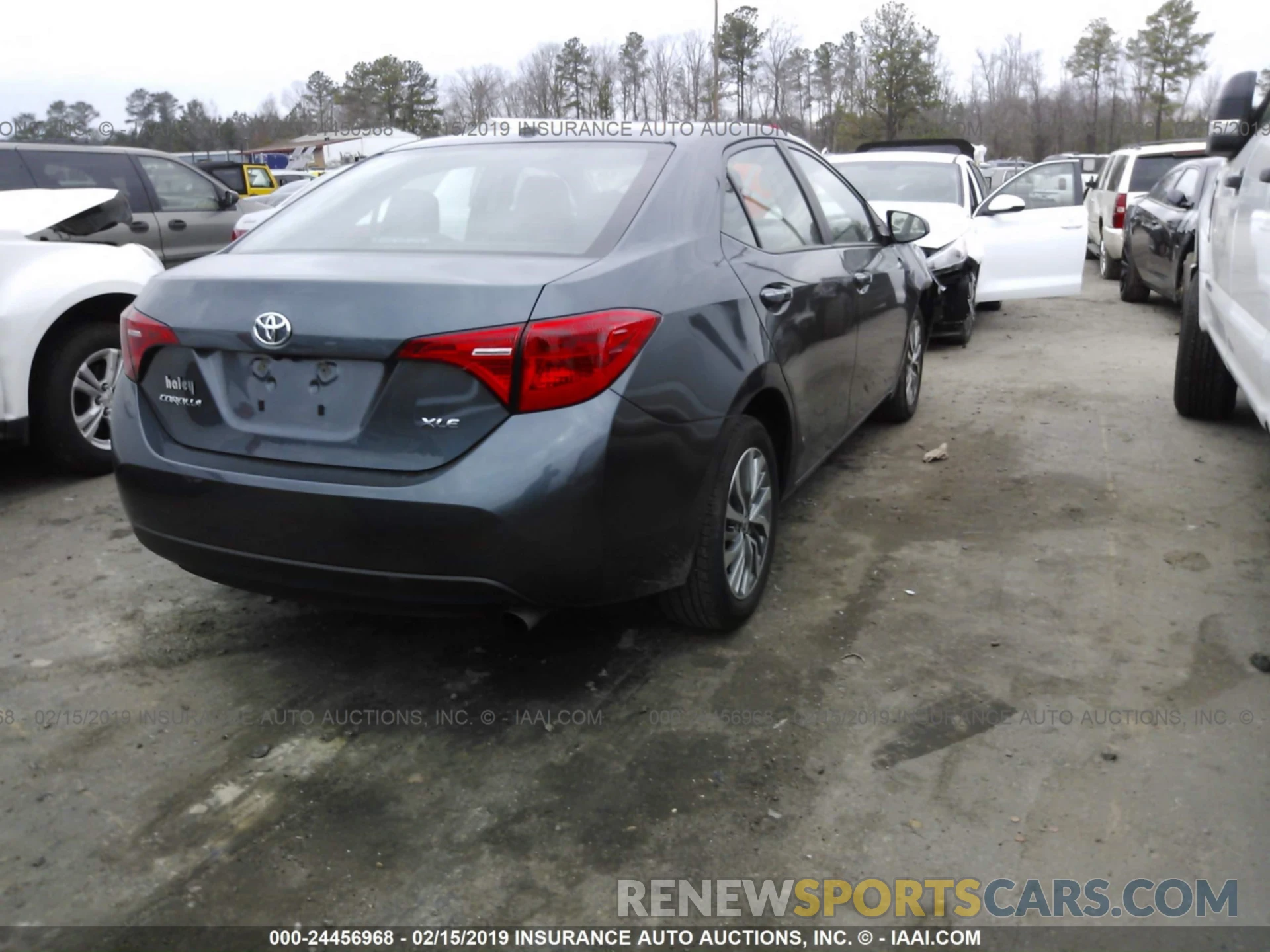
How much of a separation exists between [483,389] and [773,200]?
1.90 m

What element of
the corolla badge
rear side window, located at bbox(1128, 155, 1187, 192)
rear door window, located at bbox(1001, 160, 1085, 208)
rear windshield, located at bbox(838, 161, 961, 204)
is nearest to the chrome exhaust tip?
the corolla badge

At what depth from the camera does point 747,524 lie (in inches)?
145

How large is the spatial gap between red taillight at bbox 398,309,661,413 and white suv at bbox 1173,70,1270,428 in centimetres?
258

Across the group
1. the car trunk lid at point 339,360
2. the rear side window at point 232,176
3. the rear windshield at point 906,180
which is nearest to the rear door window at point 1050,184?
the rear windshield at point 906,180

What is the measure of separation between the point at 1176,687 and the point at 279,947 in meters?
2.62

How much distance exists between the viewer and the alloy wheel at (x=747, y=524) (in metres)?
3.55

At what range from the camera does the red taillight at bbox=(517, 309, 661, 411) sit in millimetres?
2762

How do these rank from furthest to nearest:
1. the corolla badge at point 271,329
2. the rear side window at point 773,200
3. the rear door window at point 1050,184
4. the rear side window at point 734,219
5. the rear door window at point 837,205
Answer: the rear door window at point 1050,184
the rear door window at point 837,205
the rear side window at point 773,200
the rear side window at point 734,219
the corolla badge at point 271,329

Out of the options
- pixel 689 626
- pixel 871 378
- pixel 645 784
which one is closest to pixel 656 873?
pixel 645 784

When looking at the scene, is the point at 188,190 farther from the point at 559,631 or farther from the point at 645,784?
the point at 645,784

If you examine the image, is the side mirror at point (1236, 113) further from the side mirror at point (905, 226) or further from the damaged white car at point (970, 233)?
the damaged white car at point (970, 233)

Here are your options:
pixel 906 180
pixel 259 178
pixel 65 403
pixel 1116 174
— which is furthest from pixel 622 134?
pixel 259 178

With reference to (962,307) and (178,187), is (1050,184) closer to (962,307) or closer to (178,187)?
(962,307)

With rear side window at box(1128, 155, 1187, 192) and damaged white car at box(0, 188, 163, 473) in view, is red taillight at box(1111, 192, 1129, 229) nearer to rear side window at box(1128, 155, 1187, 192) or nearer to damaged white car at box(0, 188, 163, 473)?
rear side window at box(1128, 155, 1187, 192)
